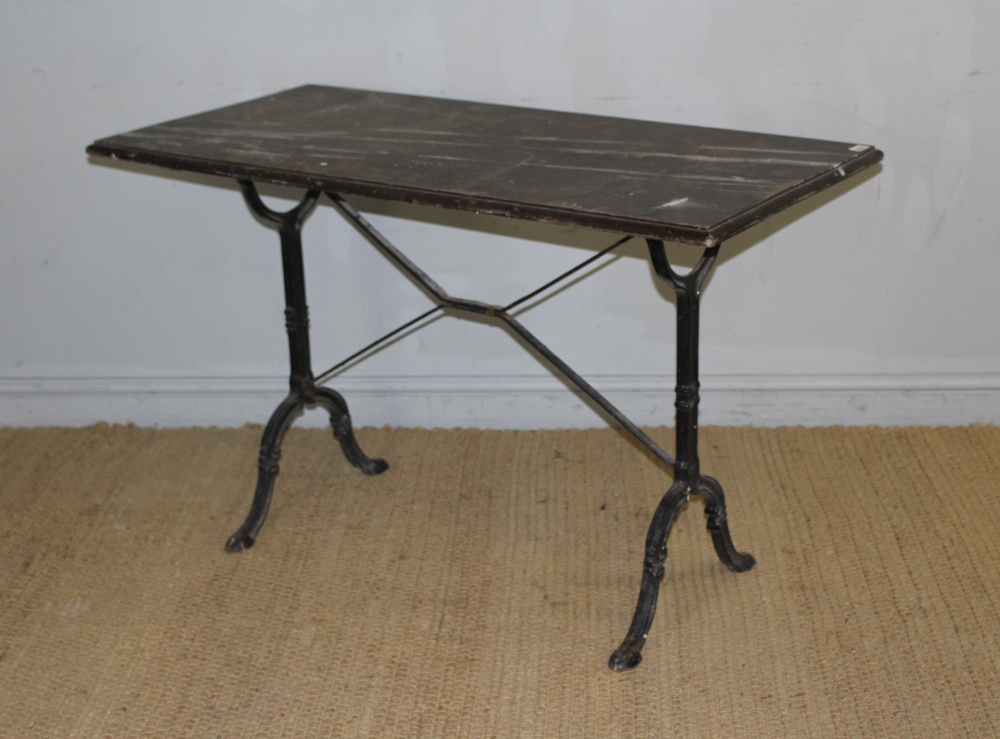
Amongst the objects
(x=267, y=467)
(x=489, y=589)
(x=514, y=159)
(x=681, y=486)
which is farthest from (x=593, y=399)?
(x=267, y=467)

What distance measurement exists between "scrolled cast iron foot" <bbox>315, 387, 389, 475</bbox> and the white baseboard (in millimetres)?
199

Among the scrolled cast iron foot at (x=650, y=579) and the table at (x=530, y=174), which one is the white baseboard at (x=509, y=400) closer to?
the table at (x=530, y=174)

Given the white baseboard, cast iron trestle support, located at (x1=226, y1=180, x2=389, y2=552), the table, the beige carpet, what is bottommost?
the beige carpet

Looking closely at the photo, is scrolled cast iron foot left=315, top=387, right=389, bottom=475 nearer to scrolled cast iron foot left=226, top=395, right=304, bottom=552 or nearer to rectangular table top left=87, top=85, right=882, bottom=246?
scrolled cast iron foot left=226, top=395, right=304, bottom=552

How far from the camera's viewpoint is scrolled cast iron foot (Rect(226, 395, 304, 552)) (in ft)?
7.86

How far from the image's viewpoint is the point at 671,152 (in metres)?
1.96

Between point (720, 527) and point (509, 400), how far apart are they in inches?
28.5

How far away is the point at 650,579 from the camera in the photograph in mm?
2047

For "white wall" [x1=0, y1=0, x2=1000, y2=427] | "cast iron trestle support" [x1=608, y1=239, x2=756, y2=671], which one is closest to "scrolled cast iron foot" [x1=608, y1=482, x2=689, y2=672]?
"cast iron trestle support" [x1=608, y1=239, x2=756, y2=671]

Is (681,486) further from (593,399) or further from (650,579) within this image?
(593,399)

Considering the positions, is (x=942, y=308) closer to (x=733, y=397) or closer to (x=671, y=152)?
(x=733, y=397)

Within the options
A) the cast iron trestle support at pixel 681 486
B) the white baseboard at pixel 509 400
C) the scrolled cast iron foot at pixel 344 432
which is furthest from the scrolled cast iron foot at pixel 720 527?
the scrolled cast iron foot at pixel 344 432

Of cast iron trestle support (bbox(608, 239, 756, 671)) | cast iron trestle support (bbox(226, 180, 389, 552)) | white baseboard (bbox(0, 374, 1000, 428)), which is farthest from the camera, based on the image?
white baseboard (bbox(0, 374, 1000, 428))

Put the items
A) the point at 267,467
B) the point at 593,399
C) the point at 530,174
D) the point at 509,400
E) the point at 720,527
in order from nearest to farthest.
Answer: the point at 530,174
the point at 720,527
the point at 593,399
the point at 267,467
the point at 509,400
